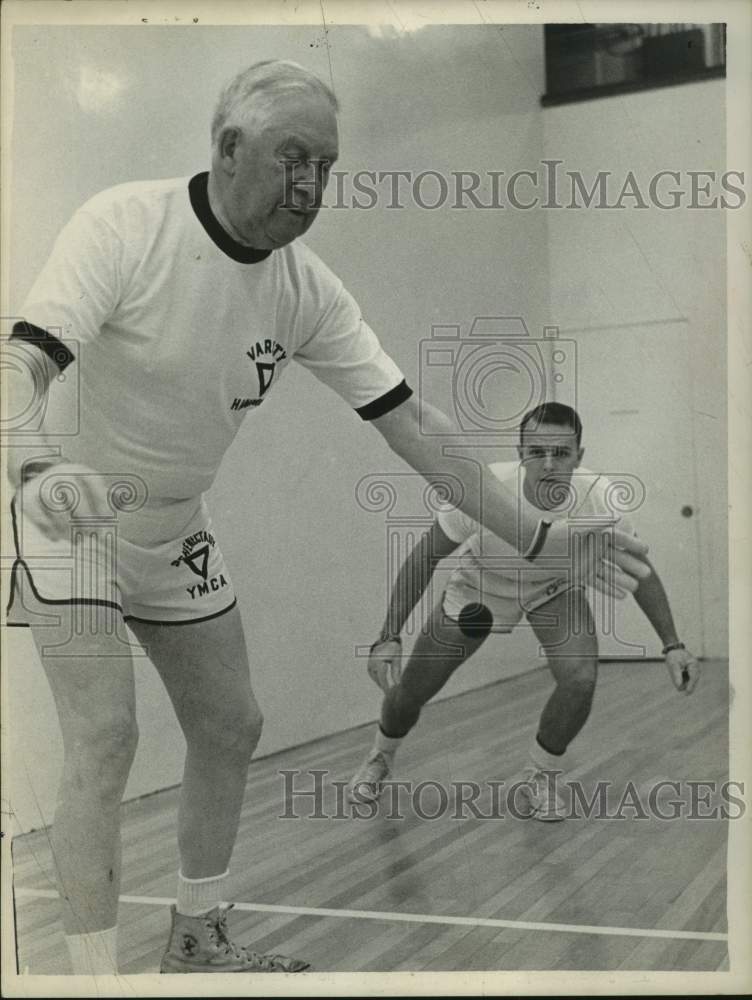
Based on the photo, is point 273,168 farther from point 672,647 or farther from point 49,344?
point 672,647

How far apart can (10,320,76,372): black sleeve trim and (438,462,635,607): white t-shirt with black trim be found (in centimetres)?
90

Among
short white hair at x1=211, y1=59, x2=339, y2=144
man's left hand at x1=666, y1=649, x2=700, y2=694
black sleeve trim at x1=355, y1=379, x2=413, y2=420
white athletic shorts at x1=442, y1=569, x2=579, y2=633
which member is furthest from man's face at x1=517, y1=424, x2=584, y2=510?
short white hair at x1=211, y1=59, x2=339, y2=144

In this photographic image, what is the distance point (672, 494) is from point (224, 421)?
99 cm

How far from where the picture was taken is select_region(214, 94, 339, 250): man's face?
2504 millimetres

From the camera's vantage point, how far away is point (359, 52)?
8.66 ft

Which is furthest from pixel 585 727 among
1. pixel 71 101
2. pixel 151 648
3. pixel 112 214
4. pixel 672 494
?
pixel 71 101

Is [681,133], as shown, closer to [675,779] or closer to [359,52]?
[359,52]

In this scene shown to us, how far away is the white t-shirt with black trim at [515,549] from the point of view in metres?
2.75

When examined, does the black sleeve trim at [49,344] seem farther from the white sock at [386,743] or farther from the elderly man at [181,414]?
the white sock at [386,743]

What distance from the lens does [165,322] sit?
2.46 m

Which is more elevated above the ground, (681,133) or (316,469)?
(681,133)

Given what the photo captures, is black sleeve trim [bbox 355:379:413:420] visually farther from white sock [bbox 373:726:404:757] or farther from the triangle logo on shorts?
white sock [bbox 373:726:404:757]

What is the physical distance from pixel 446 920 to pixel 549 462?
1.01 meters

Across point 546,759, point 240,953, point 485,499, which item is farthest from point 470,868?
point 485,499
